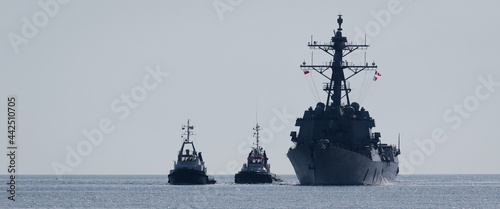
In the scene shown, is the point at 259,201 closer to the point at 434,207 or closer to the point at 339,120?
A: the point at 434,207

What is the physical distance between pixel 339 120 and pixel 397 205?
102 feet

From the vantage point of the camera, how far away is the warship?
106 m

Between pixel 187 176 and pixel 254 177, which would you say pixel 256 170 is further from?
pixel 187 176

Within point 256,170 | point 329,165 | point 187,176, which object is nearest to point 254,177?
point 256,170

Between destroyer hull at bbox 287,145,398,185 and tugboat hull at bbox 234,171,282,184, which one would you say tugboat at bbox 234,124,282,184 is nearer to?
tugboat hull at bbox 234,171,282,184

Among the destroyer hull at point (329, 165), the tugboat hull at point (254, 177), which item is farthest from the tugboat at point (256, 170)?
the destroyer hull at point (329, 165)

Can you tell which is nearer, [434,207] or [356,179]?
[434,207]

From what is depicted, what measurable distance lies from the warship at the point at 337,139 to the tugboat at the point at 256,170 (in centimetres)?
1654

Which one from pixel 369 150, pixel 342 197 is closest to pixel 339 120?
pixel 369 150

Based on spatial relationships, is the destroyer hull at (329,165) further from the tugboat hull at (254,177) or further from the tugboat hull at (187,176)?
the tugboat hull at (254,177)

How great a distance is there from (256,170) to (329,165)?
93.2ft

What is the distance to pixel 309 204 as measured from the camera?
79375 millimetres

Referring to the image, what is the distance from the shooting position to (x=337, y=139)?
11069 cm

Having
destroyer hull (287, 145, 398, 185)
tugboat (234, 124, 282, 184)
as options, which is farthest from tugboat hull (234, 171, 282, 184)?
destroyer hull (287, 145, 398, 185)
